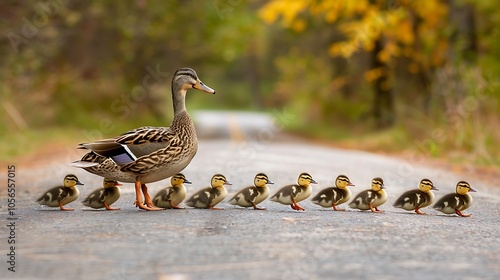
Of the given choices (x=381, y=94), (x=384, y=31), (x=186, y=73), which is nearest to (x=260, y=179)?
(x=186, y=73)

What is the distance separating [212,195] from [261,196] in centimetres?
56

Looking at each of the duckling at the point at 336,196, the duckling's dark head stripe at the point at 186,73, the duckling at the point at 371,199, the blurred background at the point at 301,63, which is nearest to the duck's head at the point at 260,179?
the duckling at the point at 336,196

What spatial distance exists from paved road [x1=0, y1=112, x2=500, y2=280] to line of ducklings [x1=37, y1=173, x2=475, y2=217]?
0.17 meters

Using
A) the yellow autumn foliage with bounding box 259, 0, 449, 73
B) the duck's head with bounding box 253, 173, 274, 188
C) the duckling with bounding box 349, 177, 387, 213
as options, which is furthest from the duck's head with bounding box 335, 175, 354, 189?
the yellow autumn foliage with bounding box 259, 0, 449, 73

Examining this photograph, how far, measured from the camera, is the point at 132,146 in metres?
8.88

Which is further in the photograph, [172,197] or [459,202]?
[459,202]

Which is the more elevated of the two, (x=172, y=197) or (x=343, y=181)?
(x=343, y=181)

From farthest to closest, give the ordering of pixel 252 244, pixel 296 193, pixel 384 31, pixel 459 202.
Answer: pixel 384 31, pixel 459 202, pixel 296 193, pixel 252 244

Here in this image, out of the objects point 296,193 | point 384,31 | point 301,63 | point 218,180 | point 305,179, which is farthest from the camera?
point 301,63

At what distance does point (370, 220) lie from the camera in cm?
894

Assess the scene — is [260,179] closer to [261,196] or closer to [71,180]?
[261,196]

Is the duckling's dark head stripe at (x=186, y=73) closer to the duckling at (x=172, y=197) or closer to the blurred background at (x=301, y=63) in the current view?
the duckling at (x=172, y=197)

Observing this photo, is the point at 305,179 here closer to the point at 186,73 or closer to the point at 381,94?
the point at 186,73

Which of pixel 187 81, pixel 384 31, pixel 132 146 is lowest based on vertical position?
pixel 132 146
